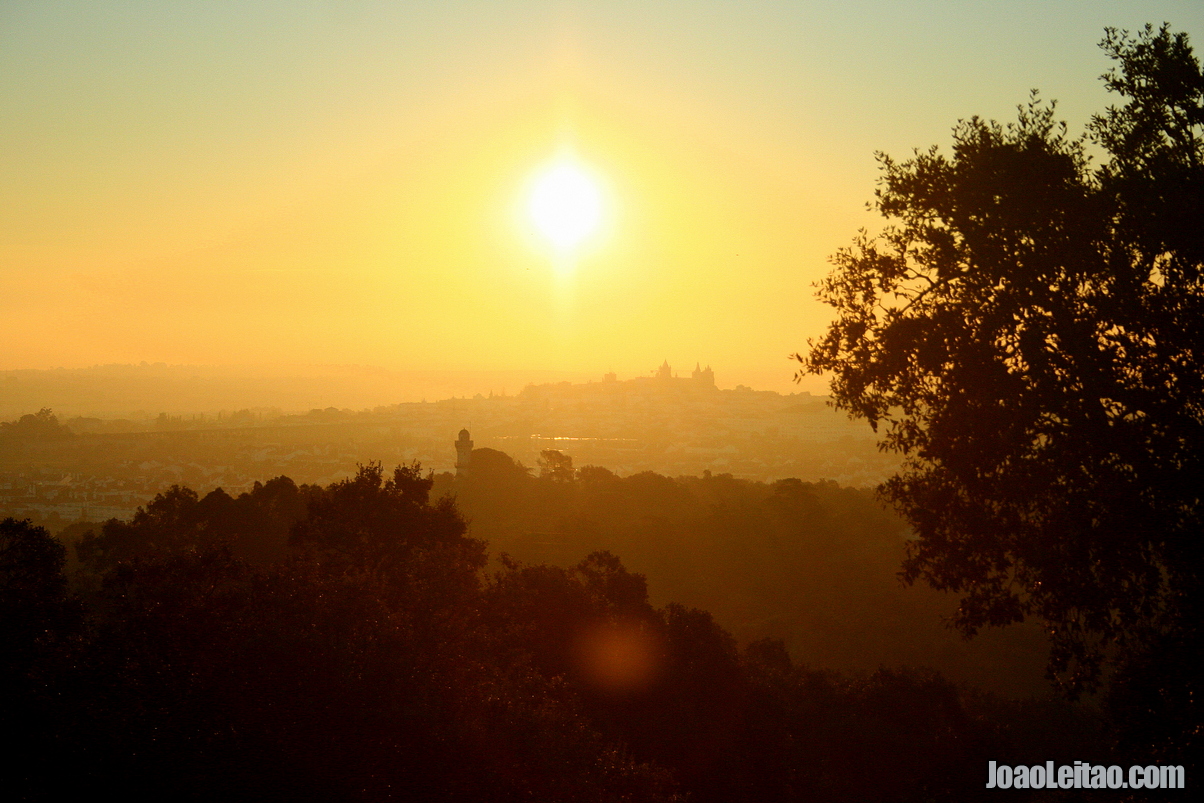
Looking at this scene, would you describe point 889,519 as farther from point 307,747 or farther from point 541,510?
point 307,747

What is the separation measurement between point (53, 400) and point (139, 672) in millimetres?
86488

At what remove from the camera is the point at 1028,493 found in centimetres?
775

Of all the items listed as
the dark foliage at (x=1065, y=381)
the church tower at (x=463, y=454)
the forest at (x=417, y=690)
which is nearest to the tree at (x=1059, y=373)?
the dark foliage at (x=1065, y=381)

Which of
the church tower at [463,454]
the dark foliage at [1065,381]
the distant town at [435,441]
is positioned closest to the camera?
the dark foliage at [1065,381]

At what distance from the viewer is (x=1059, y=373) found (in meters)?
7.79

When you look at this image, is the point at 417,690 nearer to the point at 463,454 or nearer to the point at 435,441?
the point at 463,454

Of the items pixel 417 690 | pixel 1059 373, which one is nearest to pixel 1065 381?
pixel 1059 373

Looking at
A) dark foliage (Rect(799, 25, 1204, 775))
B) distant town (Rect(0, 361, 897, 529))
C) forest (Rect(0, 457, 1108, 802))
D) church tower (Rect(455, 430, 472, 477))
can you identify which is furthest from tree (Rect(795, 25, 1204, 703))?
church tower (Rect(455, 430, 472, 477))

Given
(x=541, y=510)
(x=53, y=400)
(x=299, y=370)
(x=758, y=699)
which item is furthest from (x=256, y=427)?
(x=758, y=699)

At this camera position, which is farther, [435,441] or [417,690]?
[435,441]

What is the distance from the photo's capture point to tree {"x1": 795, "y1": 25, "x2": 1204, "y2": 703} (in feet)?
23.7

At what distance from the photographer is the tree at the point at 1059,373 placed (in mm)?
7211

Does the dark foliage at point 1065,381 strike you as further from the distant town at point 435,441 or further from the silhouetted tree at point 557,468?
the silhouetted tree at point 557,468

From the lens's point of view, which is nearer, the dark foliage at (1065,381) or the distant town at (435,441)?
the dark foliage at (1065,381)
